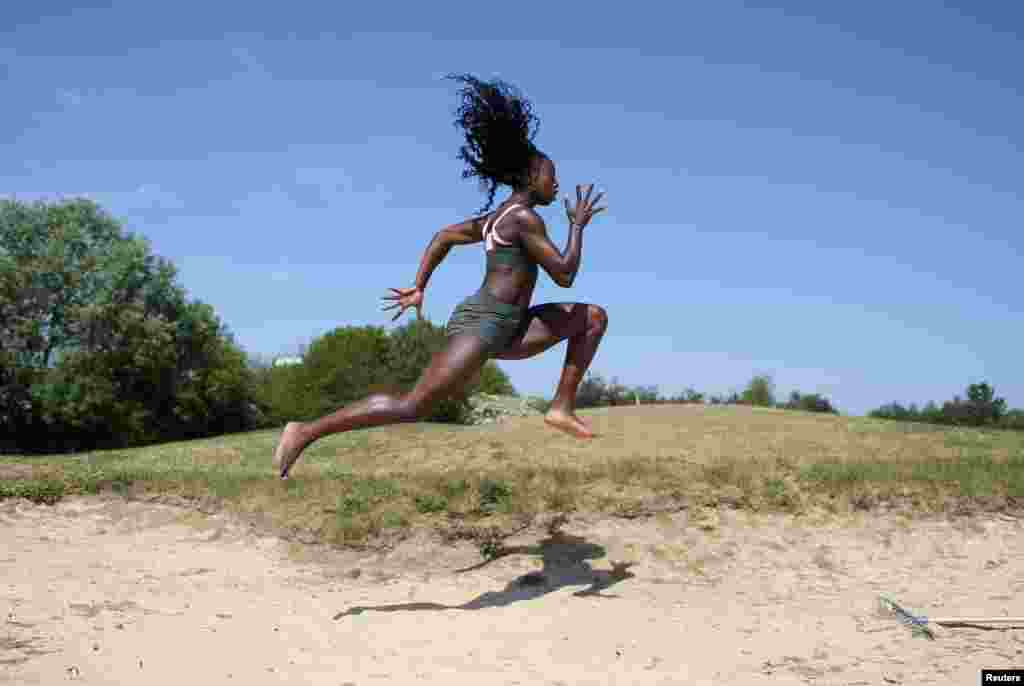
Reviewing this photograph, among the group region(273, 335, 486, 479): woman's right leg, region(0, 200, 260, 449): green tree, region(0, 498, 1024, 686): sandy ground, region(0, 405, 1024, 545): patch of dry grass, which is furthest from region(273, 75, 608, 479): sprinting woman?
region(0, 200, 260, 449): green tree

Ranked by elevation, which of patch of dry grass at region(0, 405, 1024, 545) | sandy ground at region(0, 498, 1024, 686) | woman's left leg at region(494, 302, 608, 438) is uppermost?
woman's left leg at region(494, 302, 608, 438)

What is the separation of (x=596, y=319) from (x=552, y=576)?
281 cm

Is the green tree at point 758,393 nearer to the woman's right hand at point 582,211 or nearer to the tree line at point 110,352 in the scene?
the tree line at point 110,352

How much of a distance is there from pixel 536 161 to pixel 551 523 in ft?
13.9

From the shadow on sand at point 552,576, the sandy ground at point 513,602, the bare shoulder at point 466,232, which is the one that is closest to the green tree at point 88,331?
the sandy ground at point 513,602

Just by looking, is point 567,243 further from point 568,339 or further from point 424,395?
point 424,395

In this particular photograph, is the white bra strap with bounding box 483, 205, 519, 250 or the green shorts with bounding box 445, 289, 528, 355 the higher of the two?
the white bra strap with bounding box 483, 205, 519, 250

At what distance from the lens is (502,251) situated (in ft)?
21.2

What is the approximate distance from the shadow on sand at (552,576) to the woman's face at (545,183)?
348 cm

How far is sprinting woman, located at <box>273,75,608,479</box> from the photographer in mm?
6250

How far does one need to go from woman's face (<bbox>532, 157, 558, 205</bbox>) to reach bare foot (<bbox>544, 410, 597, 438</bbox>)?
1.70m

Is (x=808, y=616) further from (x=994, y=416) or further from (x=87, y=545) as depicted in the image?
(x=994, y=416)

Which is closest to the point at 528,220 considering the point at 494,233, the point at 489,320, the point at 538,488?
the point at 494,233

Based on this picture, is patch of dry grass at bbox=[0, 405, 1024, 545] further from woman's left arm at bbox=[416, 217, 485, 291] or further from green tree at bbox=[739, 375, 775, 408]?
green tree at bbox=[739, 375, 775, 408]
